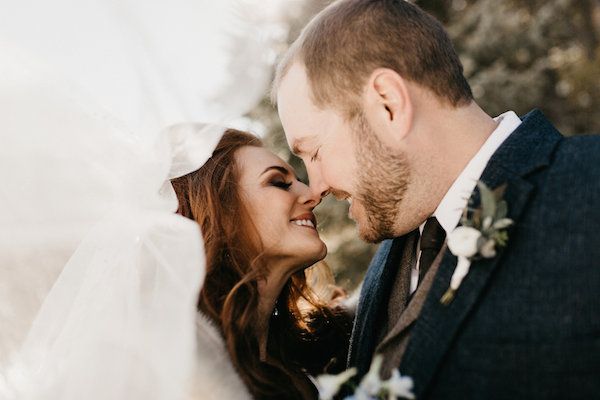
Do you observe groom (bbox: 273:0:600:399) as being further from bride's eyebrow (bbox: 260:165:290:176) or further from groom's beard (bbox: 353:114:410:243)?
bride's eyebrow (bbox: 260:165:290:176)

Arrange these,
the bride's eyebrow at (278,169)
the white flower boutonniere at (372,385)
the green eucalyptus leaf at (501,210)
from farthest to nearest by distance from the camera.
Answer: the bride's eyebrow at (278,169), the green eucalyptus leaf at (501,210), the white flower boutonniere at (372,385)

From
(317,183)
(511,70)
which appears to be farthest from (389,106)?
(511,70)

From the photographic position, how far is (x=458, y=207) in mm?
2602

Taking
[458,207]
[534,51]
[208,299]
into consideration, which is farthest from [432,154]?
[534,51]

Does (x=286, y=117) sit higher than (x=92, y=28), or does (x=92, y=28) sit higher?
(x=92, y=28)

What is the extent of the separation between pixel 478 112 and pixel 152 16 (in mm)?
1488

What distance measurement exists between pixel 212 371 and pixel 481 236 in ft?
3.95

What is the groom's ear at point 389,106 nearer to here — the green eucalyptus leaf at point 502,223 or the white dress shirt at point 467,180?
the white dress shirt at point 467,180

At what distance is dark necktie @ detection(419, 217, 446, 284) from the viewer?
2.67 metres

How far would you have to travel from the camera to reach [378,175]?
2758mm

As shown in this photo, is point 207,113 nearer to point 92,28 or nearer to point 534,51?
point 92,28

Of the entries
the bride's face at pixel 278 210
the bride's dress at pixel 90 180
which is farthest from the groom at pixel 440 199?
the bride's dress at pixel 90 180

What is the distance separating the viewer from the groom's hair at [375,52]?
2.75m

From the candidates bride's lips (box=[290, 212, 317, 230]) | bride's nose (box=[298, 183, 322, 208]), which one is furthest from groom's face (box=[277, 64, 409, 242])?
bride's lips (box=[290, 212, 317, 230])
